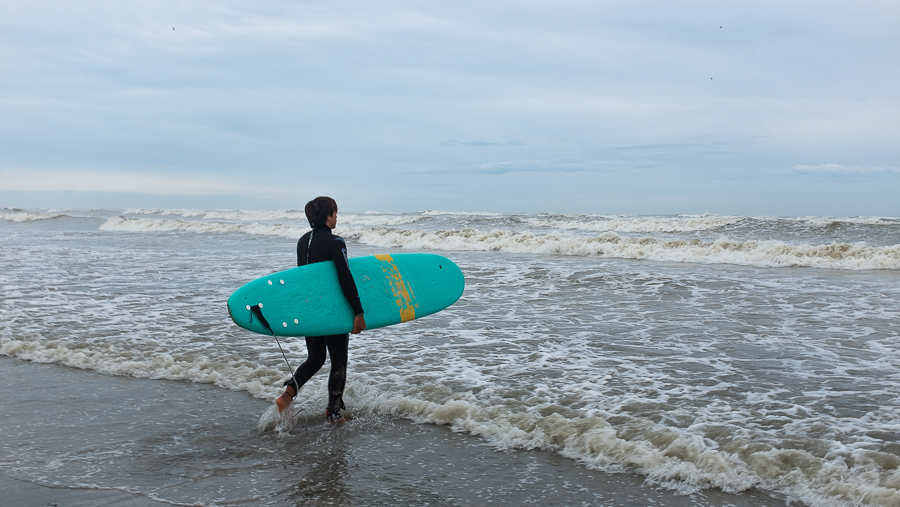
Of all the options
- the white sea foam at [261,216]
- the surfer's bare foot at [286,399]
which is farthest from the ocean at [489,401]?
the white sea foam at [261,216]

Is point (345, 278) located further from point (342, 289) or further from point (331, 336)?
point (331, 336)

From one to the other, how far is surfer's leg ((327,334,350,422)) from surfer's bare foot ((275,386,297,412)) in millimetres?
249

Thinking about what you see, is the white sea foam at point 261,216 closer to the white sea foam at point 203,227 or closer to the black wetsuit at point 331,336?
the white sea foam at point 203,227

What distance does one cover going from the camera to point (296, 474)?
334 centimetres

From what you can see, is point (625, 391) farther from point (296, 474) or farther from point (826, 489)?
point (296, 474)

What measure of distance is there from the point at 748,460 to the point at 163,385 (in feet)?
14.7

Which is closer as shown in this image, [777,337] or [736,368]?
[736,368]

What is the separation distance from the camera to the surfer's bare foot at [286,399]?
4.01m

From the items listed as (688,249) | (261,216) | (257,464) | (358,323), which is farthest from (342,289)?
(261,216)

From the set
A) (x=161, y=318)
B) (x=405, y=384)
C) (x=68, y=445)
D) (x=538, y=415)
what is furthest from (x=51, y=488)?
(x=161, y=318)

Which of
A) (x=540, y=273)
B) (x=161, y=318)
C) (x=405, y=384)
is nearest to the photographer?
(x=405, y=384)

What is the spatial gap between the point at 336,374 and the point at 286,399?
1.20ft

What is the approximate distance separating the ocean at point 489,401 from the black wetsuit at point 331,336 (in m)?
0.28

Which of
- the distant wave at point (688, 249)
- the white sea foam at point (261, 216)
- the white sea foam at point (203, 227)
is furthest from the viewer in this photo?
the white sea foam at point (261, 216)
